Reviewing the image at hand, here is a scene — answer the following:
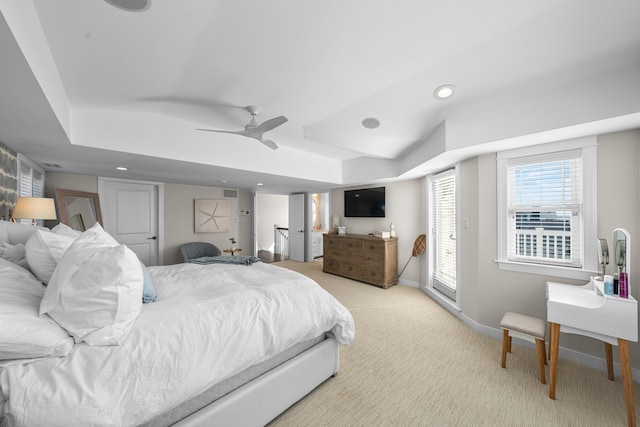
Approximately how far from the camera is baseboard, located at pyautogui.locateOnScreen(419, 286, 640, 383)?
2025mm

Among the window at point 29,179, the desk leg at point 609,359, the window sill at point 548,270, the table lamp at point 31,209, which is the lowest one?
the desk leg at point 609,359

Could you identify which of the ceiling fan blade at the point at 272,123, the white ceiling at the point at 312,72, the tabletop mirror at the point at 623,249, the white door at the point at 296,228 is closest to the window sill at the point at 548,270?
the tabletop mirror at the point at 623,249

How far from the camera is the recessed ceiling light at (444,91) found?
2076 mm

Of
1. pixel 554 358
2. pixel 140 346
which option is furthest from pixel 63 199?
pixel 554 358

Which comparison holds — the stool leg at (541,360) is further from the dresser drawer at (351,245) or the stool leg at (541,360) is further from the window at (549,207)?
the dresser drawer at (351,245)

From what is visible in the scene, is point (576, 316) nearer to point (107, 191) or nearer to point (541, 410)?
point (541, 410)

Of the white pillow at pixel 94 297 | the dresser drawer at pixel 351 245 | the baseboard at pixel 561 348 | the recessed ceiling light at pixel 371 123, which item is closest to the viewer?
the white pillow at pixel 94 297

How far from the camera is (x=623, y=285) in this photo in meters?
1.70

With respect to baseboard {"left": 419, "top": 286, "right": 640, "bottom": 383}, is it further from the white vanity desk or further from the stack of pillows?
the stack of pillows

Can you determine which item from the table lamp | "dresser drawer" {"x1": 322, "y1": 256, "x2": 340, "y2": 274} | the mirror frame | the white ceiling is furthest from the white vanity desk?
the mirror frame

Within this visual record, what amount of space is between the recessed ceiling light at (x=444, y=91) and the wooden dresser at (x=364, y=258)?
2.69 meters

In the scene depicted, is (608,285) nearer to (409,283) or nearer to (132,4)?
(409,283)

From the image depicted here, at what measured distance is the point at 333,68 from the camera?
1822 mm

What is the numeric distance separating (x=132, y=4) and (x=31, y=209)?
2263 millimetres
